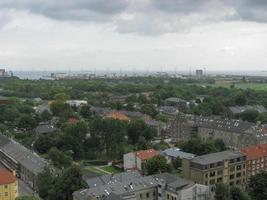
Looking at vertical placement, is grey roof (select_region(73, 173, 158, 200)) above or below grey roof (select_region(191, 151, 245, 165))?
below

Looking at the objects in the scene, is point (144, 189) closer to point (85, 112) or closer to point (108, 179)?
point (108, 179)

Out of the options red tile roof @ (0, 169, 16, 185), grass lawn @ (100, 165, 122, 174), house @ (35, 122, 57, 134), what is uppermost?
red tile roof @ (0, 169, 16, 185)

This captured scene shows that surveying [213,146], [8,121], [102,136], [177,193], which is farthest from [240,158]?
[8,121]

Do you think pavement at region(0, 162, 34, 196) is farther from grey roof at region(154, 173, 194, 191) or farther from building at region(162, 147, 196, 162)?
building at region(162, 147, 196, 162)

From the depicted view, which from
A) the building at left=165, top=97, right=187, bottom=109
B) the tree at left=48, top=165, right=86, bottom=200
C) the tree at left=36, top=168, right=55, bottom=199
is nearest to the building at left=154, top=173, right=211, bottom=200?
the tree at left=48, top=165, right=86, bottom=200

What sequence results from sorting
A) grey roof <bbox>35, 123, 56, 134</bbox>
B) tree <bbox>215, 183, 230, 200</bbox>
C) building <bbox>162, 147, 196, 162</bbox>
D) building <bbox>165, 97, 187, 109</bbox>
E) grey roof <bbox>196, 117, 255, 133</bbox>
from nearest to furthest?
tree <bbox>215, 183, 230, 200</bbox> < building <bbox>162, 147, 196, 162</bbox> < grey roof <bbox>196, 117, 255, 133</bbox> < grey roof <bbox>35, 123, 56, 134</bbox> < building <bbox>165, 97, 187, 109</bbox>

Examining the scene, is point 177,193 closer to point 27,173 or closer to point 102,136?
point 27,173

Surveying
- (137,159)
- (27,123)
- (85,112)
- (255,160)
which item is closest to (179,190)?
(137,159)
